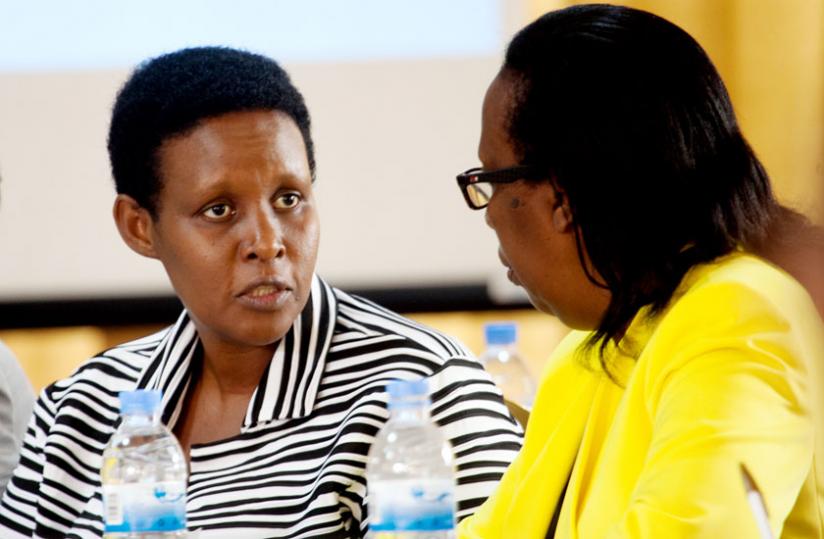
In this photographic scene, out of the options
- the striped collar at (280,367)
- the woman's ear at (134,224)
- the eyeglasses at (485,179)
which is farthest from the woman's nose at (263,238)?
the eyeglasses at (485,179)

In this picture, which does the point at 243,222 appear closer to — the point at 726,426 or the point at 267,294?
the point at 267,294

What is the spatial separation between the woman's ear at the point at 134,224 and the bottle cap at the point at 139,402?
0.49 m

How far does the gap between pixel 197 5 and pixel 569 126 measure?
2099mm

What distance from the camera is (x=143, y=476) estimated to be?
1.96m

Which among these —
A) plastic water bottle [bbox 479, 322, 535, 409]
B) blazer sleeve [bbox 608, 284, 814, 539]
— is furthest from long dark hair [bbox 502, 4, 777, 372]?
plastic water bottle [bbox 479, 322, 535, 409]

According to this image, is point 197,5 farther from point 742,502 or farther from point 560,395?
point 742,502

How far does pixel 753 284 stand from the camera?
135cm

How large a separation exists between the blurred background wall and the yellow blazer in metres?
2.06

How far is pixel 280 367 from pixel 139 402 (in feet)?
1.16

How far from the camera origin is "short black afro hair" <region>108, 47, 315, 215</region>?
2104mm

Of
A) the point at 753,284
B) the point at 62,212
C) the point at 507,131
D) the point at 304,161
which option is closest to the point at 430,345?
the point at 304,161

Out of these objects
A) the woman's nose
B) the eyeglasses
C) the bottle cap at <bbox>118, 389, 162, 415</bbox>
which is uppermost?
the eyeglasses

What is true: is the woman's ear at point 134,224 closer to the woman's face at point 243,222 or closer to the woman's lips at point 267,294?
the woman's face at point 243,222

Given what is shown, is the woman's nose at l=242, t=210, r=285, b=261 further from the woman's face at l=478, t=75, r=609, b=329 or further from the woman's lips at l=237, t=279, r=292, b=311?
the woman's face at l=478, t=75, r=609, b=329
